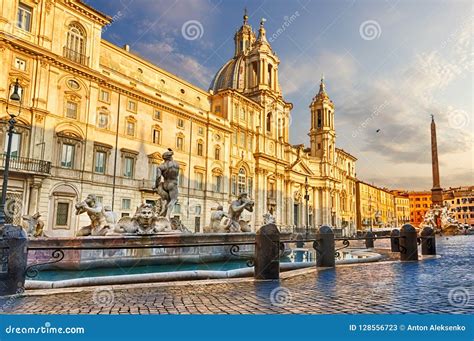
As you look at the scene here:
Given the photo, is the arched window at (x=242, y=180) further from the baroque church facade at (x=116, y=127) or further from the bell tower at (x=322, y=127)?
the bell tower at (x=322, y=127)

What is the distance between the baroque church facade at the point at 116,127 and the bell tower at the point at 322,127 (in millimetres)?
16709

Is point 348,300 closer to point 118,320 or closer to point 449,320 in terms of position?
point 449,320

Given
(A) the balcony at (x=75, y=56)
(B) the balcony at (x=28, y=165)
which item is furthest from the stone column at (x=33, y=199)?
(A) the balcony at (x=75, y=56)

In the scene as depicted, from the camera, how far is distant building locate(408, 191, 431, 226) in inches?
4456

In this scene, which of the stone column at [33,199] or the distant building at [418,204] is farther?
the distant building at [418,204]

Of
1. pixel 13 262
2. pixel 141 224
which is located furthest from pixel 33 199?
pixel 13 262

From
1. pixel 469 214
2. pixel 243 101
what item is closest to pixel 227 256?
pixel 243 101

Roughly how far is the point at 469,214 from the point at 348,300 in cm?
9165

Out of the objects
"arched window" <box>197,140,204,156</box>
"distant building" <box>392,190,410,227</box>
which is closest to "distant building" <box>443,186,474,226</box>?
"distant building" <box>392,190,410,227</box>

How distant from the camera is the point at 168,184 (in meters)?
13.5

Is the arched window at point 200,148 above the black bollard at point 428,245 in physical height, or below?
above

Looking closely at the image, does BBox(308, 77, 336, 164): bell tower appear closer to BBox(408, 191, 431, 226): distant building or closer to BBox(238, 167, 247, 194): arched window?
BBox(238, 167, 247, 194): arched window

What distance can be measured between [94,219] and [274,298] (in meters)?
8.62

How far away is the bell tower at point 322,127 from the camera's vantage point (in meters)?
69.3
